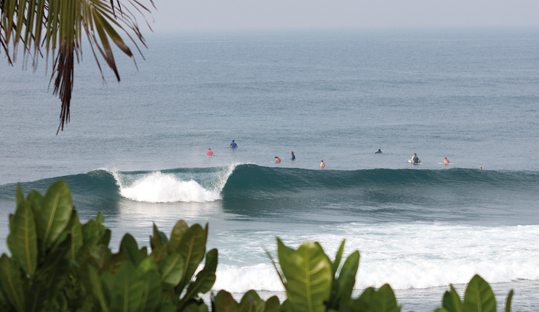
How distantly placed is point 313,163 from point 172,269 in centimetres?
4941

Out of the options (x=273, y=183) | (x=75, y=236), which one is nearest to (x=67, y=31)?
(x=75, y=236)

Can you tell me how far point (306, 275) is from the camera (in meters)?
1.84

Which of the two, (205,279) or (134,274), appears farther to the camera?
(205,279)

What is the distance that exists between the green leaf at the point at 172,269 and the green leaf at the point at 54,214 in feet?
0.81

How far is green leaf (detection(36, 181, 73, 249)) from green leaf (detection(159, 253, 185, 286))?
0.25m

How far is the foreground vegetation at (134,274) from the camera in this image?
1854mm

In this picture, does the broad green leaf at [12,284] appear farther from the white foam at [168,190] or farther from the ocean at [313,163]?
the white foam at [168,190]

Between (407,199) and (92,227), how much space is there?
32.2 metres

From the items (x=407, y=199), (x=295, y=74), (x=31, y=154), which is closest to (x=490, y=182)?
(x=407, y=199)

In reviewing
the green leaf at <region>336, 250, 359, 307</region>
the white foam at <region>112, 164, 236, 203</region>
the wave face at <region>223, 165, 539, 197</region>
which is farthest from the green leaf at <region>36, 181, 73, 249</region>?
the wave face at <region>223, 165, 539, 197</region>

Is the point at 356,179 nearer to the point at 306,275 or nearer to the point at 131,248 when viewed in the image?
the point at 131,248

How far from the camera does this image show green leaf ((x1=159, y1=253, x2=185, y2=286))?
82.1 inches

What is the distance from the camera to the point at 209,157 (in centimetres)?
5322

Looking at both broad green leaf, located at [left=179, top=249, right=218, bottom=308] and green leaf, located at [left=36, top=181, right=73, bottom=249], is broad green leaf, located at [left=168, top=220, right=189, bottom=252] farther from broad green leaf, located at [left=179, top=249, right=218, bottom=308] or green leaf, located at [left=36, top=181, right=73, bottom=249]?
green leaf, located at [left=36, top=181, right=73, bottom=249]
